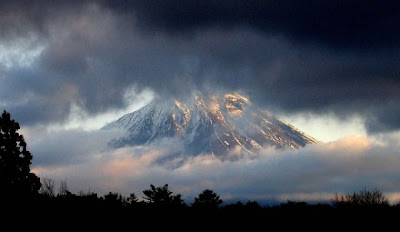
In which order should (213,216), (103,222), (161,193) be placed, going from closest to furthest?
(103,222), (213,216), (161,193)

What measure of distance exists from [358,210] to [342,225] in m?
2.49

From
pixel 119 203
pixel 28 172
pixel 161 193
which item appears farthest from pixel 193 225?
pixel 28 172

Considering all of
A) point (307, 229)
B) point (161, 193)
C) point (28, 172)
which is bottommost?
point (307, 229)

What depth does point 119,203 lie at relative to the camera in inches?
750

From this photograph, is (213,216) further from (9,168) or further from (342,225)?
(9,168)

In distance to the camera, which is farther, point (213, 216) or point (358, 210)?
point (358, 210)

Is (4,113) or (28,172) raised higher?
(4,113)

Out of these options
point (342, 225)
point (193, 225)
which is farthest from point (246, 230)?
point (342, 225)

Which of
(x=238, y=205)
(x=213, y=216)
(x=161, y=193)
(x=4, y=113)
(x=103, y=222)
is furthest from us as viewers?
(x=4, y=113)

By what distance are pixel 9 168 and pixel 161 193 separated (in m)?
24.6

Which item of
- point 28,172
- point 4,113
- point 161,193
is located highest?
point 4,113

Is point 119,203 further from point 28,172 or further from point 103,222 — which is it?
point 28,172

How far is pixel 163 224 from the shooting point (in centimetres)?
1598

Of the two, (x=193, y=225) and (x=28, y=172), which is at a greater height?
(x=28, y=172)
